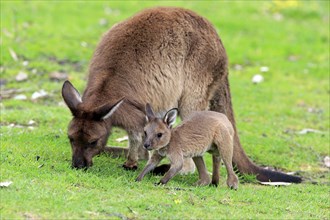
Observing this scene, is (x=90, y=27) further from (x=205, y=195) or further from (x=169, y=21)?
(x=205, y=195)

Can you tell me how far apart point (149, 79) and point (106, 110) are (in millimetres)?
1048

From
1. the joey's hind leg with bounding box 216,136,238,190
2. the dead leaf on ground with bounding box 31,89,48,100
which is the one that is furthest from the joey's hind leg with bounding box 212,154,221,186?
the dead leaf on ground with bounding box 31,89,48,100

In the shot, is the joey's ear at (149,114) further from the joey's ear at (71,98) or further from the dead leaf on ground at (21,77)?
the dead leaf on ground at (21,77)

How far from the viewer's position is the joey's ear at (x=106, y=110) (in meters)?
7.51

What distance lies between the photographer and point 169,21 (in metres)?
8.71

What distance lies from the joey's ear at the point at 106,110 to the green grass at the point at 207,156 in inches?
23.9

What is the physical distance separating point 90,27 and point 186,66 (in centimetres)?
823

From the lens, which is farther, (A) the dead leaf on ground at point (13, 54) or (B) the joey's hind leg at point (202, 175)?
(A) the dead leaf on ground at point (13, 54)

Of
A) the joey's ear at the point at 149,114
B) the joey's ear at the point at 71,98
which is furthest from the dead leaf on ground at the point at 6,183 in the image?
the joey's ear at the point at 149,114

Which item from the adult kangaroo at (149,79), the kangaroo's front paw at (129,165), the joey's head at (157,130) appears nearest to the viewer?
the joey's head at (157,130)

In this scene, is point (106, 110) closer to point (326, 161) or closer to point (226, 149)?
point (226, 149)

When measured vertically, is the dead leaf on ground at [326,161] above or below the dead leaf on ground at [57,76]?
above

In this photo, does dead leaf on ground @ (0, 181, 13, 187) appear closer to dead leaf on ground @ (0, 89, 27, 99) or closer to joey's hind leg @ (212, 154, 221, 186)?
joey's hind leg @ (212, 154, 221, 186)

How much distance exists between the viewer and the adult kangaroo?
304 inches
